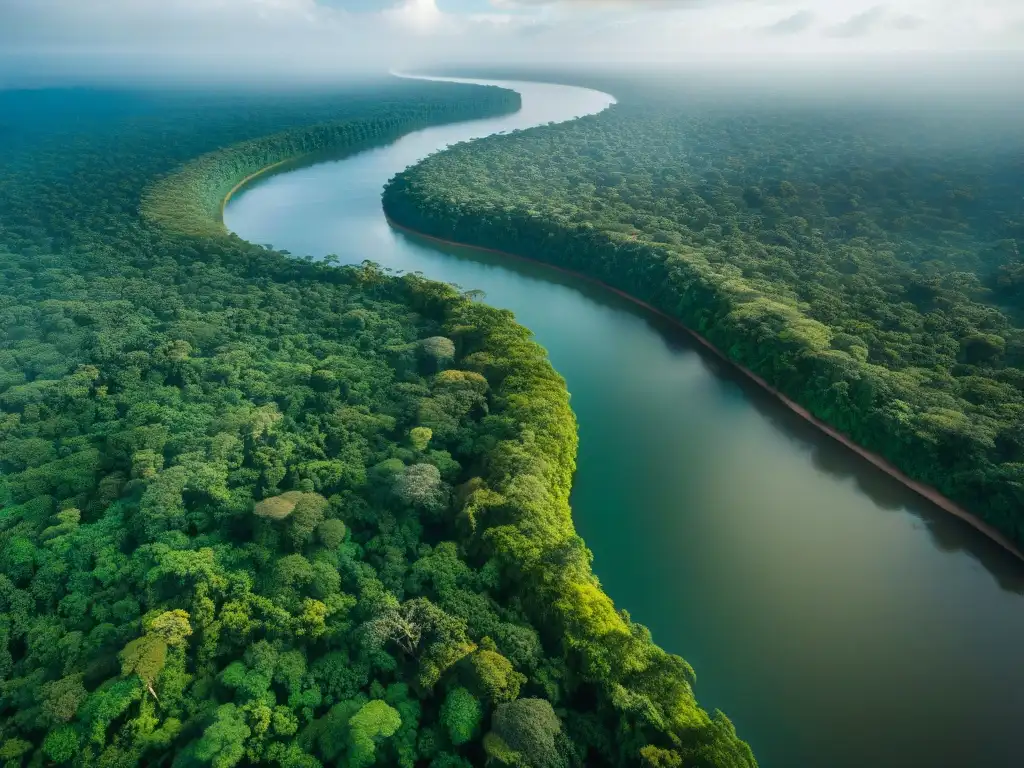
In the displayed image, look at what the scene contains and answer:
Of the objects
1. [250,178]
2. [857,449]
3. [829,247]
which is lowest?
[250,178]

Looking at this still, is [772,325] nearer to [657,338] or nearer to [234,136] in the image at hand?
[657,338]

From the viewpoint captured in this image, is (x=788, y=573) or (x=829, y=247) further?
(x=829, y=247)

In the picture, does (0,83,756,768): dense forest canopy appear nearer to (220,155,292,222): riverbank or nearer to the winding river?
the winding river

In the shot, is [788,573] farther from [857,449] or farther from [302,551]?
[302,551]

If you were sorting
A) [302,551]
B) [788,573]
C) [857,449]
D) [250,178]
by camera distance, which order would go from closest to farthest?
[302,551], [788,573], [857,449], [250,178]

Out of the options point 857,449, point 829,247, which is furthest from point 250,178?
point 857,449

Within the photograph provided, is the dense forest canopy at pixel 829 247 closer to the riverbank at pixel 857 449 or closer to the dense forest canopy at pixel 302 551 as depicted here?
the riverbank at pixel 857 449

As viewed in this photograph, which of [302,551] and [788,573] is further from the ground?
[302,551]

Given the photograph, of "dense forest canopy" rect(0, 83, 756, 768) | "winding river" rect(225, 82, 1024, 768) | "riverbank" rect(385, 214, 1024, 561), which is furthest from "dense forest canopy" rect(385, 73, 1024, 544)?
"dense forest canopy" rect(0, 83, 756, 768)
